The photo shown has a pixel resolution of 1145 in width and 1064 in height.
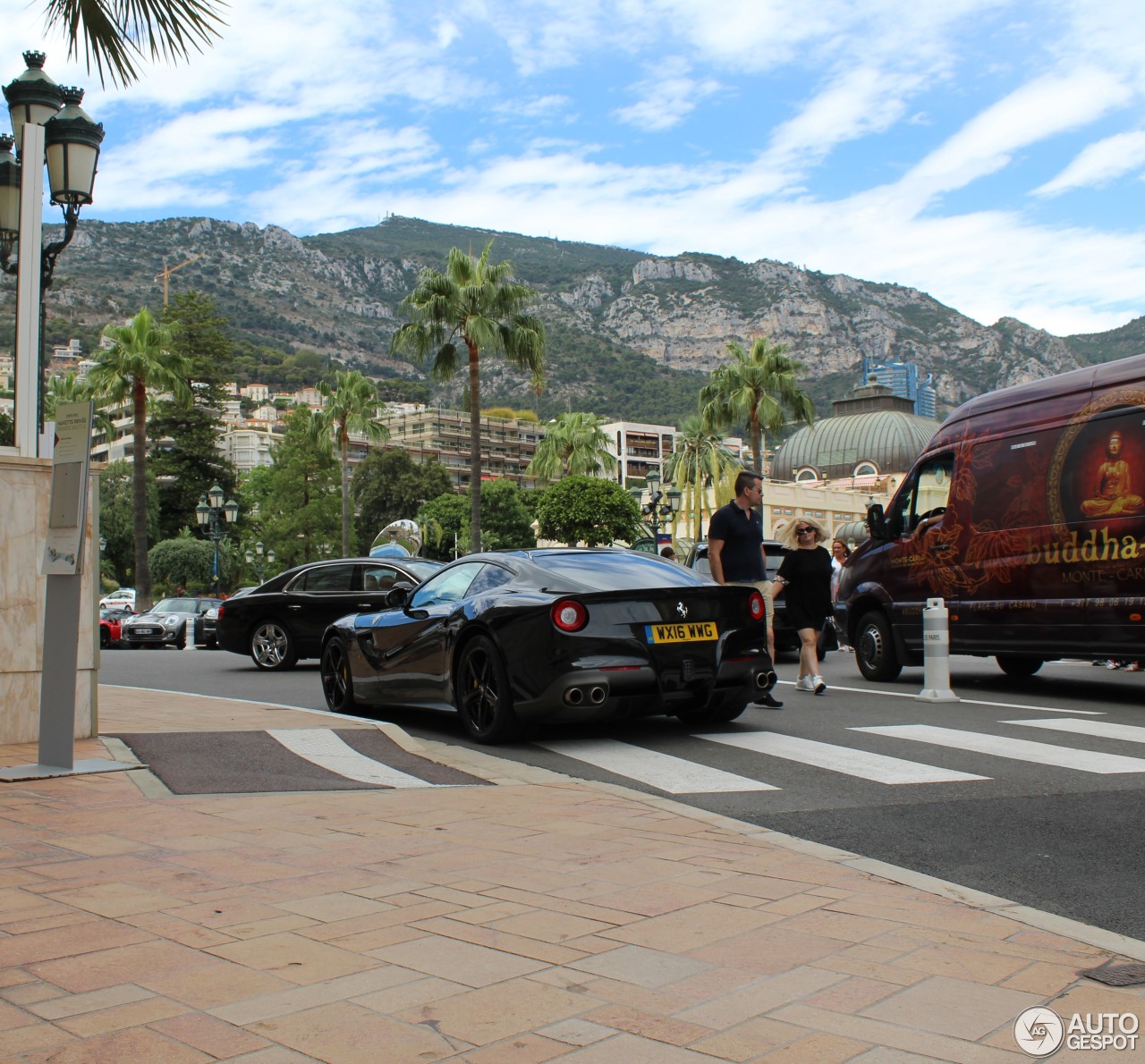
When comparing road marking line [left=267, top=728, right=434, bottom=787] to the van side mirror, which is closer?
road marking line [left=267, top=728, right=434, bottom=787]

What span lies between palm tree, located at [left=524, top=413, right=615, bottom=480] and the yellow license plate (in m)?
70.6

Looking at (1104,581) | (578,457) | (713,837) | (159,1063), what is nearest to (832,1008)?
(159,1063)

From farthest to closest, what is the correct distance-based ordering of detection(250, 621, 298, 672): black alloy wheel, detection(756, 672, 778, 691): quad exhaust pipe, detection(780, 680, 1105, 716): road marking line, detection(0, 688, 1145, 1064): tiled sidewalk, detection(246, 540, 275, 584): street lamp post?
detection(246, 540, 275, 584): street lamp post → detection(250, 621, 298, 672): black alloy wheel → detection(780, 680, 1105, 716): road marking line → detection(756, 672, 778, 691): quad exhaust pipe → detection(0, 688, 1145, 1064): tiled sidewalk

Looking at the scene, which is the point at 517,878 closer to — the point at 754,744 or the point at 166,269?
the point at 754,744

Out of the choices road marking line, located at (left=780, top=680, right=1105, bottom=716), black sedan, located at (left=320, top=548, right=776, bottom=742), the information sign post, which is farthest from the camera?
road marking line, located at (left=780, top=680, right=1105, bottom=716)

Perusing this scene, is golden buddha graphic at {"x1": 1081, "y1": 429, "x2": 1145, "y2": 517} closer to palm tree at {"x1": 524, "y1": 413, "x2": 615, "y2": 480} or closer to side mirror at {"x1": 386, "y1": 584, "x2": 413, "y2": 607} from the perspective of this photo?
side mirror at {"x1": 386, "y1": 584, "x2": 413, "y2": 607}

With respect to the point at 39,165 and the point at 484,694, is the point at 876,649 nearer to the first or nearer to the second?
the point at 484,694

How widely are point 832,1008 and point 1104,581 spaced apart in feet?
28.2

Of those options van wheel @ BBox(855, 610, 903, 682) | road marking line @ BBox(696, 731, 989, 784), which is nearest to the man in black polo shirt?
road marking line @ BBox(696, 731, 989, 784)

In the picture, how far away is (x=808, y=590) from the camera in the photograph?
1163 cm

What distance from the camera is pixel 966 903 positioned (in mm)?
4184

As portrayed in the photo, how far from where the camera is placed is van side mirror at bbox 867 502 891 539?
13.6m

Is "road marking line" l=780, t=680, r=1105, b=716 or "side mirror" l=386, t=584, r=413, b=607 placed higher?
"side mirror" l=386, t=584, r=413, b=607

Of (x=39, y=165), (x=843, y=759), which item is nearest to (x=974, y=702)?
(x=843, y=759)
